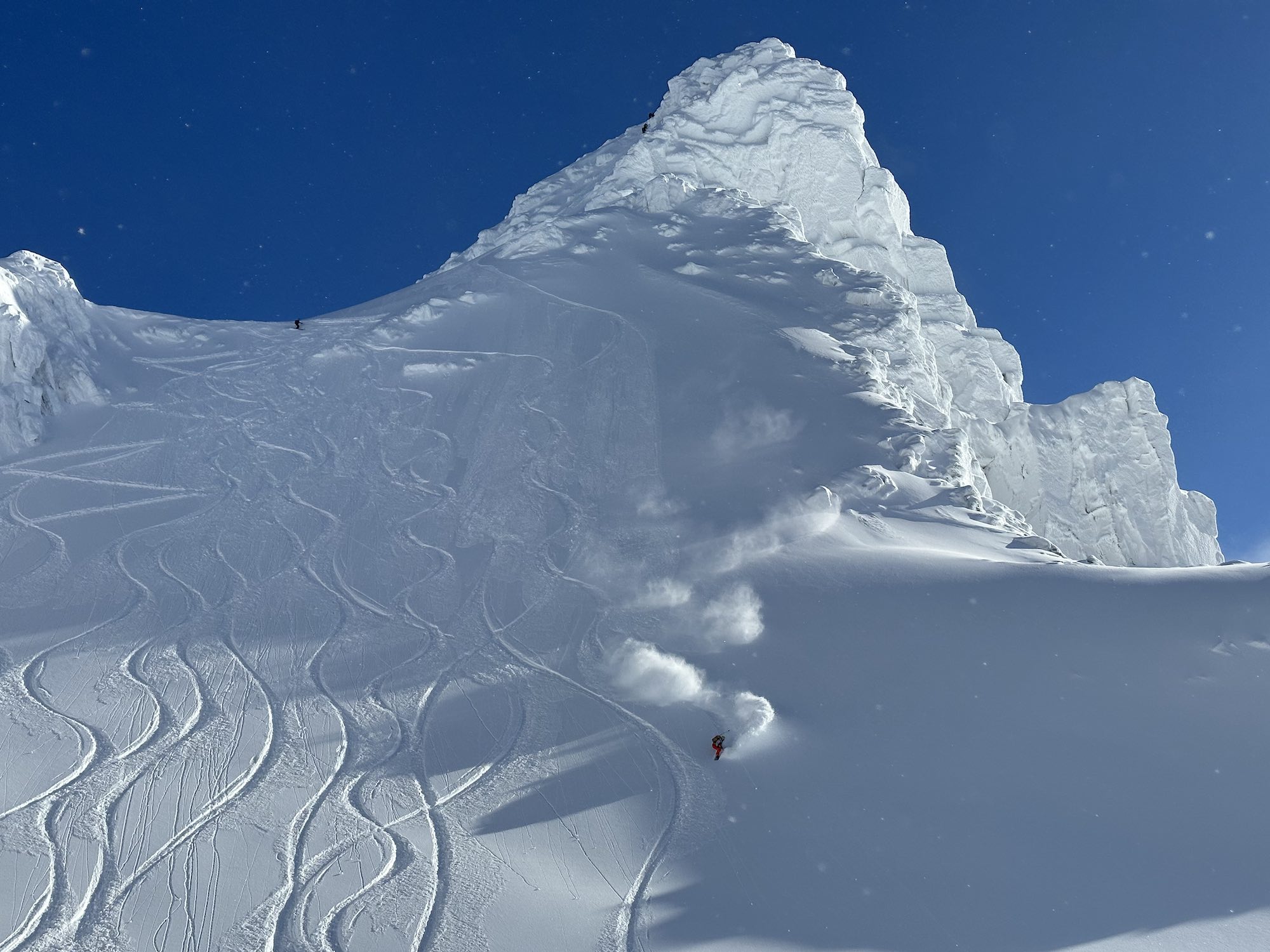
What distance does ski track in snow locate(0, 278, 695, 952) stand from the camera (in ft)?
32.6

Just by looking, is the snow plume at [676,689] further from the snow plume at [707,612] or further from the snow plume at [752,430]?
the snow plume at [752,430]

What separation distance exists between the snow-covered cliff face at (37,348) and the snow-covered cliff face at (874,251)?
17.9m

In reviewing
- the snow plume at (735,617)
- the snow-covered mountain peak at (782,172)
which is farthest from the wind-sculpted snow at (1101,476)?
the snow plume at (735,617)

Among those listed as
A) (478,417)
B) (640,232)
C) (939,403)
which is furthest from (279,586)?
(640,232)

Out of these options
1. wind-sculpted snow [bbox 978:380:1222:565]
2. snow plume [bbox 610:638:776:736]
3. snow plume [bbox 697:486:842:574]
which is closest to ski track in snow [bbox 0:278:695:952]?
snow plume [bbox 610:638:776:736]

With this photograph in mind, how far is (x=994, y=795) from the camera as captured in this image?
38.5 feet

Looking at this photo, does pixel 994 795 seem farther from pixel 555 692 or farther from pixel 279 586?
pixel 279 586

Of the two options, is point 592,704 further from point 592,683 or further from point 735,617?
point 735,617

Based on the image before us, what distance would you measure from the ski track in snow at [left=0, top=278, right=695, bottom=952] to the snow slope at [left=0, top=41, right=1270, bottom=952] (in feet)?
0.23

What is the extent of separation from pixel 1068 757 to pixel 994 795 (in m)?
1.38

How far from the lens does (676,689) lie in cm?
1445

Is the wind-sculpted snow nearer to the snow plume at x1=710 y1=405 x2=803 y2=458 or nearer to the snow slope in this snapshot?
the snow slope

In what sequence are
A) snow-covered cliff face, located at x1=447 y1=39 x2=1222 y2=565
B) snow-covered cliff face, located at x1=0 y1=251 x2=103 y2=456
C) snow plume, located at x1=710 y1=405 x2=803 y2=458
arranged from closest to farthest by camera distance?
snow plume, located at x1=710 y1=405 x2=803 y2=458 → snow-covered cliff face, located at x1=0 y1=251 x2=103 y2=456 → snow-covered cliff face, located at x1=447 y1=39 x2=1222 y2=565

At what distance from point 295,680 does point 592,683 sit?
498cm
